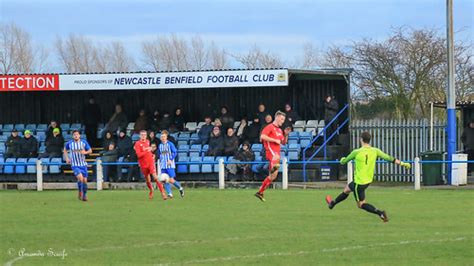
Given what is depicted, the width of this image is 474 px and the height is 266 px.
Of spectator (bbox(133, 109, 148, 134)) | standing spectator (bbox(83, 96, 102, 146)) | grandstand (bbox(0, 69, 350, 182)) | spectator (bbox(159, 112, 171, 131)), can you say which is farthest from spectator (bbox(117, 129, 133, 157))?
standing spectator (bbox(83, 96, 102, 146))

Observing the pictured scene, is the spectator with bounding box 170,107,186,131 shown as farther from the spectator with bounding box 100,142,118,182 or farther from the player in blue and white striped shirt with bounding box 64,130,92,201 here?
the player in blue and white striped shirt with bounding box 64,130,92,201

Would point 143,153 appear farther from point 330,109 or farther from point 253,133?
point 330,109

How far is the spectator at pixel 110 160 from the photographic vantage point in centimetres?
3212

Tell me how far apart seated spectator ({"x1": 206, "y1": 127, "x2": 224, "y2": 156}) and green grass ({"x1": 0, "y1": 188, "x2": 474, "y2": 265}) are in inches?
335

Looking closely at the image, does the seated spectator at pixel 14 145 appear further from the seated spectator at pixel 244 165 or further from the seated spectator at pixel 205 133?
the seated spectator at pixel 244 165

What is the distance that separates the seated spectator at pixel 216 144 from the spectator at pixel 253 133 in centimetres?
103

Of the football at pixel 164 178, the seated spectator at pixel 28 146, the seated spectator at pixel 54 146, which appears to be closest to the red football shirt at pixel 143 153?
the football at pixel 164 178

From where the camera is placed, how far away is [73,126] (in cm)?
3681

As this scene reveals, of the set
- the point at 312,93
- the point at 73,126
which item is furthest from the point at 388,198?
the point at 73,126

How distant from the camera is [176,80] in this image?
33.0 m

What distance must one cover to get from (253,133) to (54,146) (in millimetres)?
6972

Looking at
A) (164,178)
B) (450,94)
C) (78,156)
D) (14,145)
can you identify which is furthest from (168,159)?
(14,145)

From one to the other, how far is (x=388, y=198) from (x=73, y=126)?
56.1 ft

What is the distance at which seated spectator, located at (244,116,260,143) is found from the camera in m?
32.3
